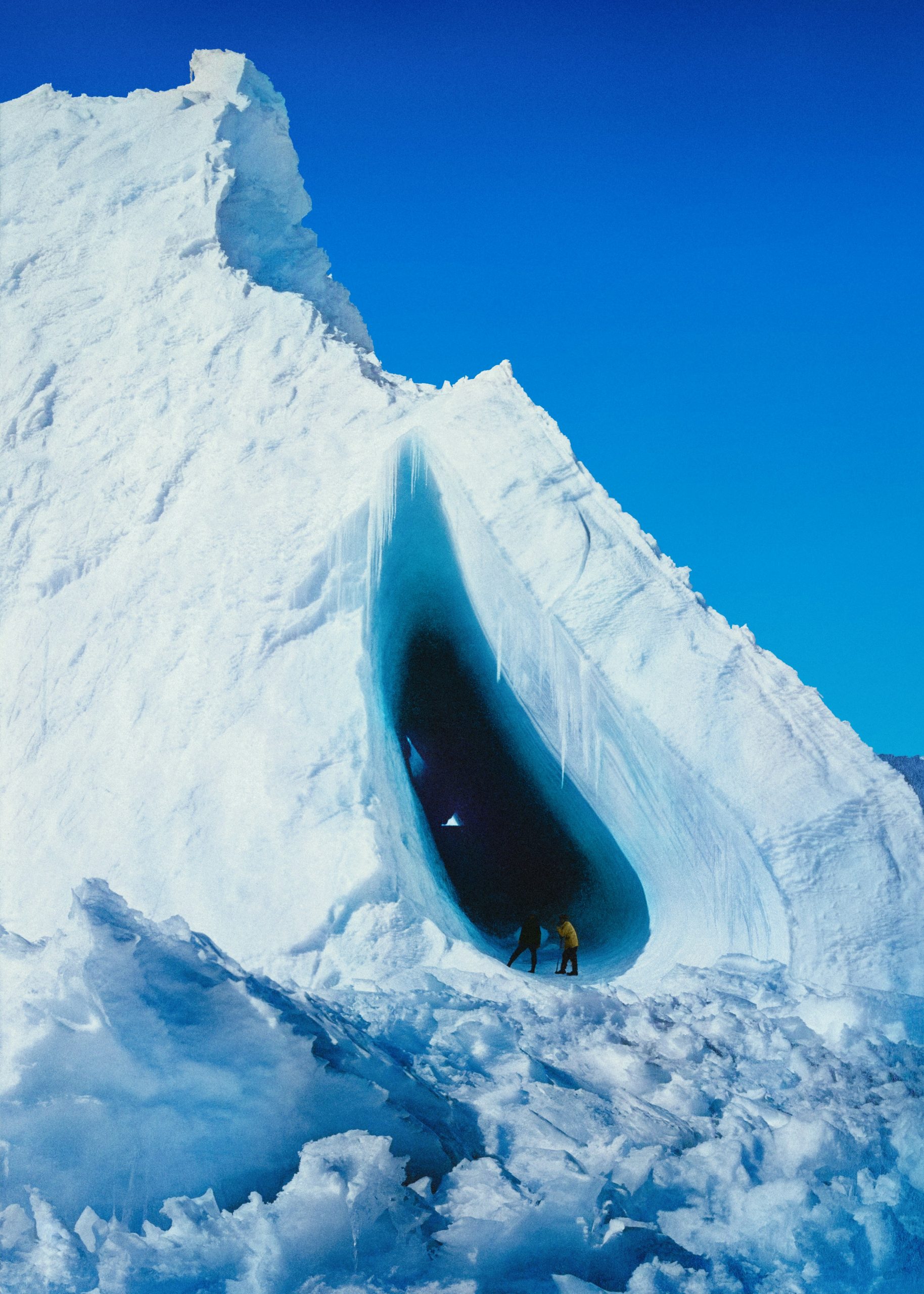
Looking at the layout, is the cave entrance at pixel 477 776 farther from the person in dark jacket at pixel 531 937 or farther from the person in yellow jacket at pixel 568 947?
the person in dark jacket at pixel 531 937

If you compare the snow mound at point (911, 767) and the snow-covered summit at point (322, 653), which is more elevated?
the snow mound at point (911, 767)

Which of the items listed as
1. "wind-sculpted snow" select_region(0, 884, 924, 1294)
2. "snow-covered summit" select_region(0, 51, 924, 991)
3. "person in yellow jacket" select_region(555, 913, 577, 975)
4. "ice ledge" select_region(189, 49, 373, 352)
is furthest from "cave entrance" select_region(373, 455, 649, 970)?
"wind-sculpted snow" select_region(0, 884, 924, 1294)

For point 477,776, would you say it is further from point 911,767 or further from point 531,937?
point 911,767

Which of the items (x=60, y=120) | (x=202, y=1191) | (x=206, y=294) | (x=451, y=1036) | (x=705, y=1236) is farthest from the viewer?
(x=60, y=120)

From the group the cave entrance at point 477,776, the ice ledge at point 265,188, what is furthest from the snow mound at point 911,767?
the ice ledge at point 265,188

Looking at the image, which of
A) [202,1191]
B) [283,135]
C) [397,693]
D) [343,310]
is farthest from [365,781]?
[283,135]

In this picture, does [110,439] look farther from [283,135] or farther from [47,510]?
[283,135]
